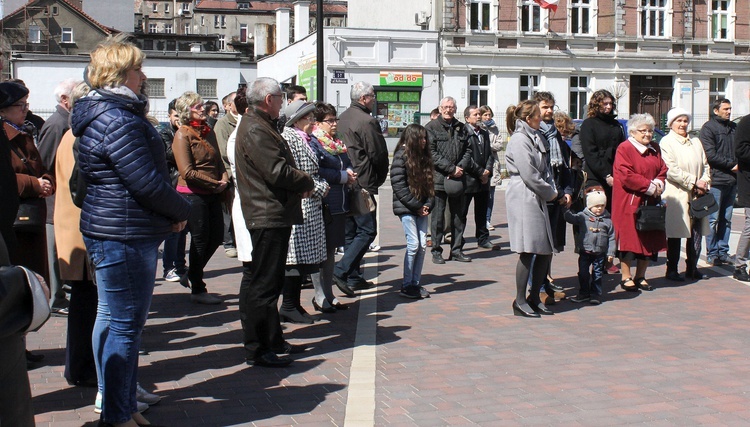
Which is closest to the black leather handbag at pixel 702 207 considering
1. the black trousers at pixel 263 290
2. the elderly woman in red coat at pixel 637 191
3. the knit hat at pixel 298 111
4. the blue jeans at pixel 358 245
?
the elderly woman in red coat at pixel 637 191

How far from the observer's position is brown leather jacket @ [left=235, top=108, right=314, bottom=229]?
6.38 metres

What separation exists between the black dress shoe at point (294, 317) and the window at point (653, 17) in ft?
123

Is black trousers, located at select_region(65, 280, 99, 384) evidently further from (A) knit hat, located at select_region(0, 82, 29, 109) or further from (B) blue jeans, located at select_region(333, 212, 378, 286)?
(B) blue jeans, located at select_region(333, 212, 378, 286)

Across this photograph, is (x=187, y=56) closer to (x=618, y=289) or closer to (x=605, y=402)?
(x=618, y=289)

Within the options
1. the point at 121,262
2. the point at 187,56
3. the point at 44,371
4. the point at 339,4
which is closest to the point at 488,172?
the point at 44,371

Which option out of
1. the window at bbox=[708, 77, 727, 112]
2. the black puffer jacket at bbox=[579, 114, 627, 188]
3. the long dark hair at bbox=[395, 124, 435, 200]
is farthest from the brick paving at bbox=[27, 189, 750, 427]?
the window at bbox=[708, 77, 727, 112]

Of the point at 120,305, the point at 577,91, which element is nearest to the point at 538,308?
the point at 120,305

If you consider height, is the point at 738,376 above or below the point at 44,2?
below

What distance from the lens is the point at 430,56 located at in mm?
39688

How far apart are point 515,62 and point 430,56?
157 inches

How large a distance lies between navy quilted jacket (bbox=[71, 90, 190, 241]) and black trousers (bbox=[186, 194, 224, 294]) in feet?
13.4

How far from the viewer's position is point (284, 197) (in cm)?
650

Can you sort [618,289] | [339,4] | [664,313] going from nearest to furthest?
[664,313] < [618,289] < [339,4]

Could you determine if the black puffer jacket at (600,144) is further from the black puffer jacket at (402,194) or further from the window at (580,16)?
the window at (580,16)
